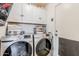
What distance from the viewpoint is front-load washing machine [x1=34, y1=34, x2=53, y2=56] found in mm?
1752

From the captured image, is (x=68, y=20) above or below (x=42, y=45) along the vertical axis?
above

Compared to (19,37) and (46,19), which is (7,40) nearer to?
(19,37)

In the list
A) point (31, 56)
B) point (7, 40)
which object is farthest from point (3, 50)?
point (31, 56)

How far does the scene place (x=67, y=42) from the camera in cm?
171

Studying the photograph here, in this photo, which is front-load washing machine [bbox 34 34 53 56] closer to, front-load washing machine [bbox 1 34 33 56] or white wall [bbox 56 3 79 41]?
front-load washing machine [bbox 1 34 33 56]

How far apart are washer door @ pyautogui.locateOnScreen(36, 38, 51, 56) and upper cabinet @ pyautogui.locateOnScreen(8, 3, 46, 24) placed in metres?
0.31

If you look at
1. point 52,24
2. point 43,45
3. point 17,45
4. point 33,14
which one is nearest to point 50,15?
point 52,24

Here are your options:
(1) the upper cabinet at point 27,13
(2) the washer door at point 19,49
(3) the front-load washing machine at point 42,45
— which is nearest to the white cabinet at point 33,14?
(1) the upper cabinet at point 27,13

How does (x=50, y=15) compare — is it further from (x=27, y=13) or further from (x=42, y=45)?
(x=42, y=45)

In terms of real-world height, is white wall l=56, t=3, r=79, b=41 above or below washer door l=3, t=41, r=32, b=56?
above

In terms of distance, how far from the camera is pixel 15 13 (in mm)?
1688

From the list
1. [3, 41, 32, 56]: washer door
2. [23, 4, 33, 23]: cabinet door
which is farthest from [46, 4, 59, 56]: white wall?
[3, 41, 32, 56]: washer door

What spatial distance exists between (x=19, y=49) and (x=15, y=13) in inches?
22.2

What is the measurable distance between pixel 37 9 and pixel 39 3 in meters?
0.10
